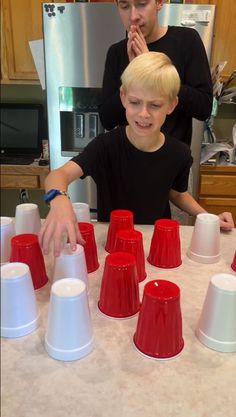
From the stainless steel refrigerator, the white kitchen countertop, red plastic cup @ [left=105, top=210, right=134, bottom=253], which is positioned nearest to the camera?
the white kitchen countertop

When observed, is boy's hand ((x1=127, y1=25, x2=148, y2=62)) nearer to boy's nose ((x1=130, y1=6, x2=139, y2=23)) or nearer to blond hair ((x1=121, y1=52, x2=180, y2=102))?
boy's nose ((x1=130, y1=6, x2=139, y2=23))

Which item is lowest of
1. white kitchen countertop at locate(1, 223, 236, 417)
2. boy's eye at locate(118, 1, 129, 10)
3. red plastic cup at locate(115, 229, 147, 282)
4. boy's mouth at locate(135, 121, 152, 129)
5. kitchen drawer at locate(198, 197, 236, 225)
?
kitchen drawer at locate(198, 197, 236, 225)

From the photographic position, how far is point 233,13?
210 cm

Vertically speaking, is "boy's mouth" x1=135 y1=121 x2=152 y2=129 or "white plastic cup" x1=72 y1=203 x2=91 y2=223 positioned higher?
"boy's mouth" x1=135 y1=121 x2=152 y2=129

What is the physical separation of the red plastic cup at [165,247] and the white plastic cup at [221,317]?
0.72ft

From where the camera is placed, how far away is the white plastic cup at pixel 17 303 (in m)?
0.53

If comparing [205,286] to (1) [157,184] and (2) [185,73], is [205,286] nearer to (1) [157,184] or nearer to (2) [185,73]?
(1) [157,184]

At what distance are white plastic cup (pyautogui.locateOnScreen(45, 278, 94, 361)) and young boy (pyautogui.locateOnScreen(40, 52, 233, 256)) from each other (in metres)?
0.37

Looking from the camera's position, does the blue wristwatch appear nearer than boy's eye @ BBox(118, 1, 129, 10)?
Yes

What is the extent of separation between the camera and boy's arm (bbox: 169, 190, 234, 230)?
1.03 meters

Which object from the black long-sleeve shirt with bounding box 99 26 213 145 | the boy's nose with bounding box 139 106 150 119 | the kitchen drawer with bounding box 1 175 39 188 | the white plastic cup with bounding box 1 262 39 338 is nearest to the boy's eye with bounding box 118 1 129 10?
the black long-sleeve shirt with bounding box 99 26 213 145

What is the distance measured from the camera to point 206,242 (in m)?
Result: 0.84

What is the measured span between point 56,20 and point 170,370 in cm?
187

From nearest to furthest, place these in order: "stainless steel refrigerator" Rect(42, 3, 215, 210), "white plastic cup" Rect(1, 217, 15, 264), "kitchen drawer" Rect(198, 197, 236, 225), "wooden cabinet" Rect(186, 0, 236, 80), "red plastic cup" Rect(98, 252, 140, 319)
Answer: "red plastic cup" Rect(98, 252, 140, 319), "white plastic cup" Rect(1, 217, 15, 264), "stainless steel refrigerator" Rect(42, 3, 215, 210), "wooden cabinet" Rect(186, 0, 236, 80), "kitchen drawer" Rect(198, 197, 236, 225)
